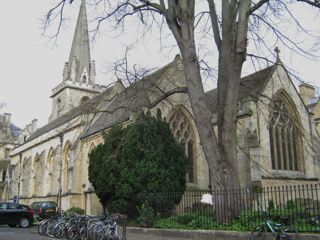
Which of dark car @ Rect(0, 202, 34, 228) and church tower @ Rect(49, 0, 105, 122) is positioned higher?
church tower @ Rect(49, 0, 105, 122)

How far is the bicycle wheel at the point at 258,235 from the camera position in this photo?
33.5 ft

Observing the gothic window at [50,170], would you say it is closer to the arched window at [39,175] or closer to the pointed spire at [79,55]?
the arched window at [39,175]

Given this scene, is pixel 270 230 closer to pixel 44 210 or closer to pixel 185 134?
pixel 185 134

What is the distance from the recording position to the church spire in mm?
51844

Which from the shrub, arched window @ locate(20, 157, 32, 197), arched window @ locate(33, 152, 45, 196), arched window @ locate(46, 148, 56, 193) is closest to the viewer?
the shrub

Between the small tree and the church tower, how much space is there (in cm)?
3140

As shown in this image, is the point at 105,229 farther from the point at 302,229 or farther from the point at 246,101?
the point at 246,101

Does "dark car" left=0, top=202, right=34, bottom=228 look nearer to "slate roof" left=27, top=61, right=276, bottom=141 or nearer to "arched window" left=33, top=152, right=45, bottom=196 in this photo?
"slate roof" left=27, top=61, right=276, bottom=141

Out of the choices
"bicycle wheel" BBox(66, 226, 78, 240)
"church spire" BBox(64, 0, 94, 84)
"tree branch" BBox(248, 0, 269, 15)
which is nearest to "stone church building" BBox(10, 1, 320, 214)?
"tree branch" BBox(248, 0, 269, 15)

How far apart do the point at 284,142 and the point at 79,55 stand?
1386 inches

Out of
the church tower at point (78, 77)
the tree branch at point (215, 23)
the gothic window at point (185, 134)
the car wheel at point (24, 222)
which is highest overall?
the church tower at point (78, 77)

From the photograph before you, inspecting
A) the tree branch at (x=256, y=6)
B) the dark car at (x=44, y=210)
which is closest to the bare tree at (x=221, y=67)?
the tree branch at (x=256, y=6)

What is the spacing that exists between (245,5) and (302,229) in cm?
779

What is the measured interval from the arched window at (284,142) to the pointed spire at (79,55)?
32504 millimetres
